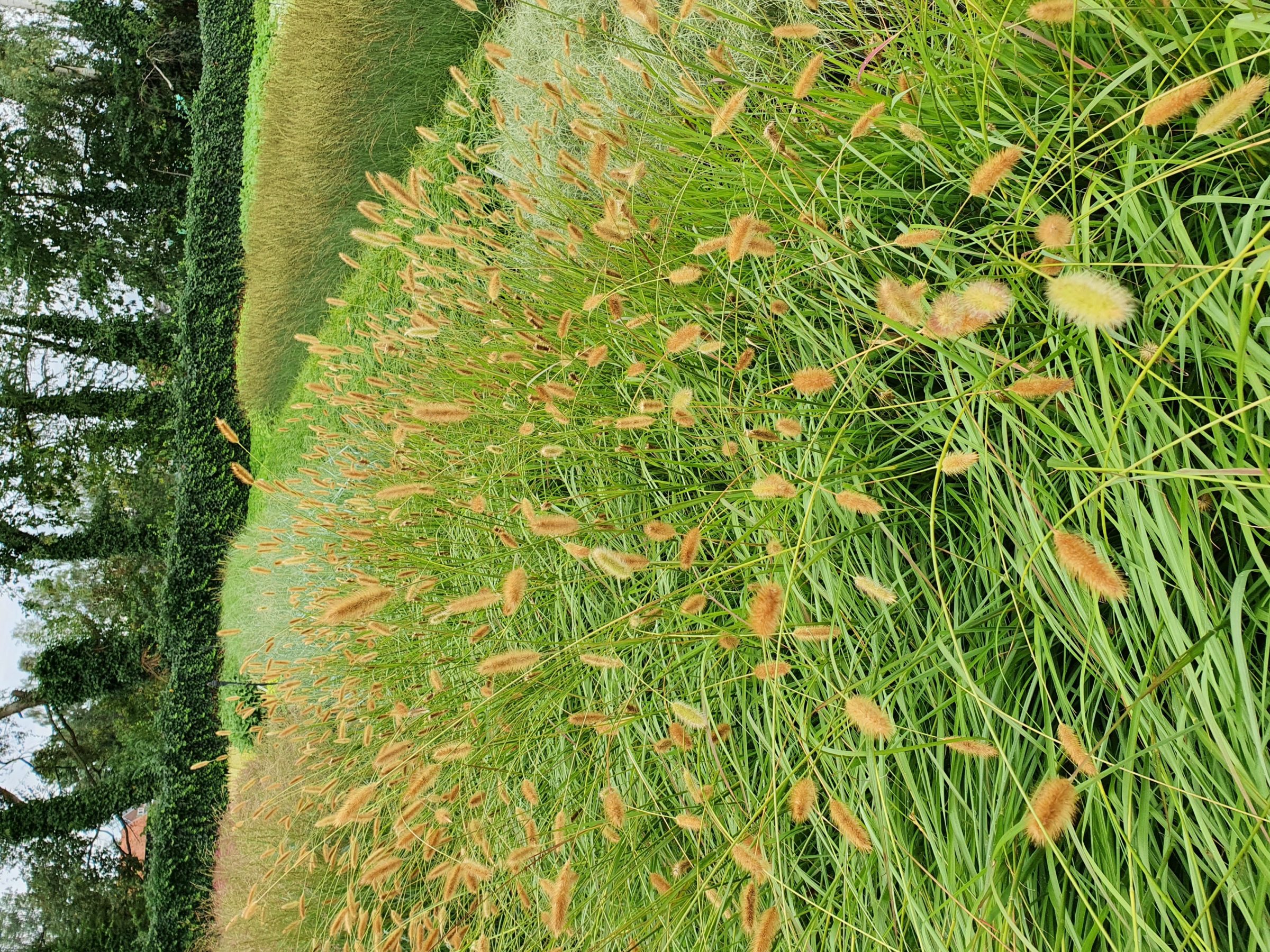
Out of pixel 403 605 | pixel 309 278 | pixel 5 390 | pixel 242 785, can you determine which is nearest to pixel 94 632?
pixel 5 390

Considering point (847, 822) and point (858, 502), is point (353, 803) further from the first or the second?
point (858, 502)

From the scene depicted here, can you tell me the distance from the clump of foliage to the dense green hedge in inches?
260

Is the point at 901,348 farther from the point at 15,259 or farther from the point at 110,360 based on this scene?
the point at 15,259

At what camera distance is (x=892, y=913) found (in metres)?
1.18

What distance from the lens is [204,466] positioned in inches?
317

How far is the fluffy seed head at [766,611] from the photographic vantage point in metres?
0.95

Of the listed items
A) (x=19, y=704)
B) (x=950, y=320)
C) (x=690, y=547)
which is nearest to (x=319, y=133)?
(x=690, y=547)

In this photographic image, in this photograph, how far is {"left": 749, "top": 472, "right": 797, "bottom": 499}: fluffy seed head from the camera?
1030 mm

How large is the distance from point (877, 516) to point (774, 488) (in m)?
0.28

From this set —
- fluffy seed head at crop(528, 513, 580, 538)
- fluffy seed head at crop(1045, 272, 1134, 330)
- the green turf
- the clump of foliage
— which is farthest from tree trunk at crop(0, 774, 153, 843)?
fluffy seed head at crop(1045, 272, 1134, 330)

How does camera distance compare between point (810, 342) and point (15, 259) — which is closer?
point (810, 342)

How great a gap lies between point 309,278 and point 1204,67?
21.6 ft

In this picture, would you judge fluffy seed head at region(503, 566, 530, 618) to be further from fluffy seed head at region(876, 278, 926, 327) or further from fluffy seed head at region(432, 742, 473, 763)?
fluffy seed head at region(876, 278, 926, 327)

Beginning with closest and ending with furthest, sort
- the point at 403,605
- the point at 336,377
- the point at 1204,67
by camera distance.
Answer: the point at 1204,67 < the point at 403,605 < the point at 336,377
